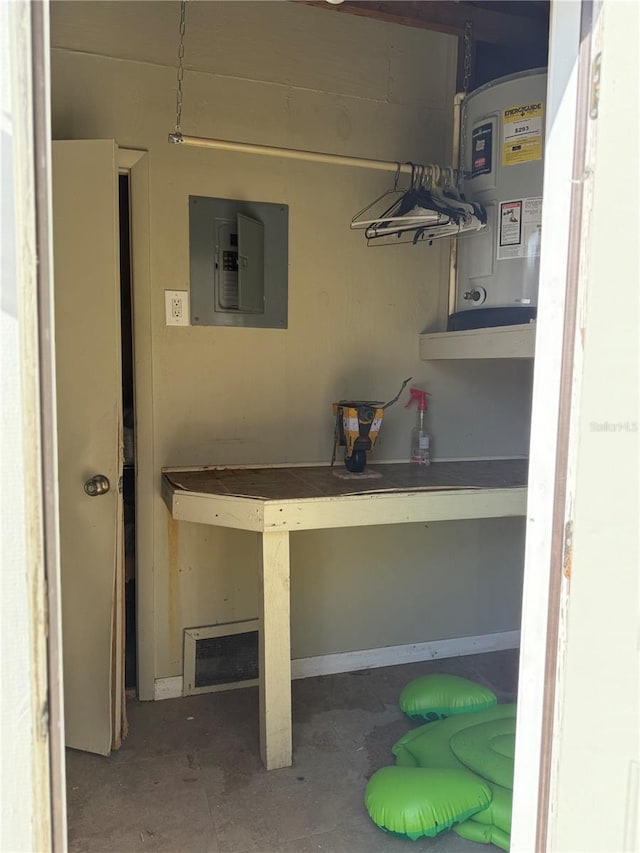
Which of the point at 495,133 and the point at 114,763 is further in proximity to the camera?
the point at 495,133

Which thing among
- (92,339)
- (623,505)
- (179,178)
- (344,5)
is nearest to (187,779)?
(92,339)

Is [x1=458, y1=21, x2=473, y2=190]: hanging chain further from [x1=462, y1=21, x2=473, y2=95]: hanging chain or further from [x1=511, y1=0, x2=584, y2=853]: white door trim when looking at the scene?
[x1=511, y1=0, x2=584, y2=853]: white door trim

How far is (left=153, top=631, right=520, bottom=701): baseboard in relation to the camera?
2453 mm

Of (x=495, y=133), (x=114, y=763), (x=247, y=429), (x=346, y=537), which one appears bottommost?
(x=114, y=763)

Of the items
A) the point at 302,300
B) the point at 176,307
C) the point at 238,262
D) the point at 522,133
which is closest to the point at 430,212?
the point at 522,133

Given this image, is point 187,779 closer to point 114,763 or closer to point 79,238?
point 114,763

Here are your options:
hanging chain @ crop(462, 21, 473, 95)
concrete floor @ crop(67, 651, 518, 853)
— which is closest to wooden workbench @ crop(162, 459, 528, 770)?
concrete floor @ crop(67, 651, 518, 853)

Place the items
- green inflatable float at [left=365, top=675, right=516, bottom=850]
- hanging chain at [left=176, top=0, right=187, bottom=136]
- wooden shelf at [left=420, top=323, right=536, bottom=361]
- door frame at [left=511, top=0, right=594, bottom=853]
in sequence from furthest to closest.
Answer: hanging chain at [left=176, top=0, right=187, bottom=136], wooden shelf at [left=420, top=323, right=536, bottom=361], green inflatable float at [left=365, top=675, right=516, bottom=850], door frame at [left=511, top=0, right=594, bottom=853]

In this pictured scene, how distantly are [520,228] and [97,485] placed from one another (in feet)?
5.68

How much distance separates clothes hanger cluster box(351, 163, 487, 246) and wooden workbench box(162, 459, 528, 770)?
94 centimetres

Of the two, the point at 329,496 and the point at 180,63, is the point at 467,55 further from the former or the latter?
the point at 329,496

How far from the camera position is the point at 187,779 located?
1.96 metres

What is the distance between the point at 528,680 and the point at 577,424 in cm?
40
